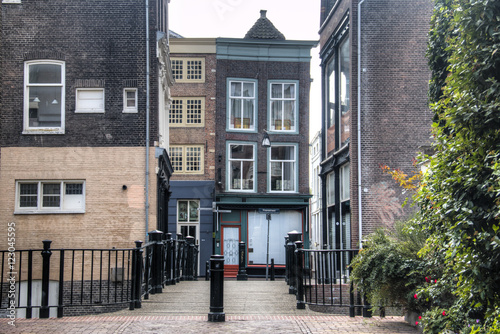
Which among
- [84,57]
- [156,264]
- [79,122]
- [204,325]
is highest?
[84,57]

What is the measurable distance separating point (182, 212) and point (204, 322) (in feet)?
89.2

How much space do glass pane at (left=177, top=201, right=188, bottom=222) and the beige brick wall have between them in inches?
600

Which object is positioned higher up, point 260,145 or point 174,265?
point 260,145

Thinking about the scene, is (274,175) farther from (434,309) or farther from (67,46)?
(434,309)

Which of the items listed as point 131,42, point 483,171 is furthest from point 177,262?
point 483,171

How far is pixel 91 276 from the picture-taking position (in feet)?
32.9

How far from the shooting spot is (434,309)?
8.23 m

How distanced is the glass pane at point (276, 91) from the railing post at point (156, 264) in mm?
25055

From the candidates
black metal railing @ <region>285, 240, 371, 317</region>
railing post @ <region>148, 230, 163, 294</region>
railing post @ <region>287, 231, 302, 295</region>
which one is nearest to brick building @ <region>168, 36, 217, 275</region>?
railing post @ <region>148, 230, 163, 294</region>

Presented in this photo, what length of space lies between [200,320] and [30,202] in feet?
43.7

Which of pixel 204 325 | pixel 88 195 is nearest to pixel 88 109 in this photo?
pixel 88 195

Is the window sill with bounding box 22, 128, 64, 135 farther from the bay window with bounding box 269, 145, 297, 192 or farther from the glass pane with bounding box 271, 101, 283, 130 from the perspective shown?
the glass pane with bounding box 271, 101, 283, 130

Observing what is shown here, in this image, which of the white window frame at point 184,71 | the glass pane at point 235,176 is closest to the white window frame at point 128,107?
the glass pane at point 235,176

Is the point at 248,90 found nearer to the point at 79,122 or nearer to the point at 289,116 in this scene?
the point at 289,116
